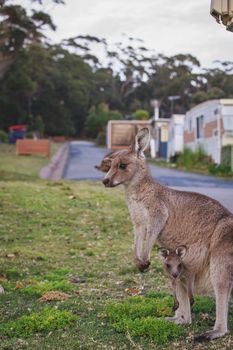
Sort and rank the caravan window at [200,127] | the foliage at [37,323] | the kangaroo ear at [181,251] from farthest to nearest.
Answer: the caravan window at [200,127], the foliage at [37,323], the kangaroo ear at [181,251]

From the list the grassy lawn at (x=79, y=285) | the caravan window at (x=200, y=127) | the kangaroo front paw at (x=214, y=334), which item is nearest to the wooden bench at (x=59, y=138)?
the caravan window at (x=200, y=127)

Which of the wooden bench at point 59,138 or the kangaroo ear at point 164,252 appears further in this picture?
the wooden bench at point 59,138

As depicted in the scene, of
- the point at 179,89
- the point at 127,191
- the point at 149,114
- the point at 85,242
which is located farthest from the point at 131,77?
the point at 127,191

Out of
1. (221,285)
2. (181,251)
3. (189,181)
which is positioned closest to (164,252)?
(181,251)

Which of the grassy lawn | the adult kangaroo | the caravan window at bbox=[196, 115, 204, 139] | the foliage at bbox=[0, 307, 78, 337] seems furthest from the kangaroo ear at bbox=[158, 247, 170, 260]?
the caravan window at bbox=[196, 115, 204, 139]

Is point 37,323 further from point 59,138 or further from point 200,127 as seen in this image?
point 59,138

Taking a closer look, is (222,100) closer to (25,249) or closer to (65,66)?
(25,249)

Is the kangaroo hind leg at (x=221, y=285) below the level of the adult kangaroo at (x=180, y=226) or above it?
below

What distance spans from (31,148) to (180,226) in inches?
1106

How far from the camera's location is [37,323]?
15.9 feet

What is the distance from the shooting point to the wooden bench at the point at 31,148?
105 ft

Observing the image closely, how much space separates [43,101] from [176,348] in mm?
65918

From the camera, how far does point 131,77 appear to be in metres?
63.5

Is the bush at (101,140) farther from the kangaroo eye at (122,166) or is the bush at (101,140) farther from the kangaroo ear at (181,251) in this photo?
the kangaroo ear at (181,251)
